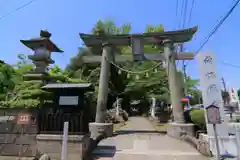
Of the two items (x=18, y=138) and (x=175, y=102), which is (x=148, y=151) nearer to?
(x=175, y=102)

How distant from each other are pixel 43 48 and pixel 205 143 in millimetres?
10370

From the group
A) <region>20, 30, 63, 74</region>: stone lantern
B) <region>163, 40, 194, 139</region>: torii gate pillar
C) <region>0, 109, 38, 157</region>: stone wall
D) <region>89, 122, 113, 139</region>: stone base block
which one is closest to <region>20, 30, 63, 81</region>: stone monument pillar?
<region>20, 30, 63, 74</region>: stone lantern

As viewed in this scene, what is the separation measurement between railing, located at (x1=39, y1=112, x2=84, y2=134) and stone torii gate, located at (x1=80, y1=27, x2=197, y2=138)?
3.39 metres

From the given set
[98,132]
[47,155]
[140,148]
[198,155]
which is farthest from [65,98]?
[198,155]

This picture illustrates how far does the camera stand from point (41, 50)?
9961 mm

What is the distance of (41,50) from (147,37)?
7058 millimetres

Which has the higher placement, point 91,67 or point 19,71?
point 91,67

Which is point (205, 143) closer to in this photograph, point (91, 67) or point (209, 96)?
point (209, 96)

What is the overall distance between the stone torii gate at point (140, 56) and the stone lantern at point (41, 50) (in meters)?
2.40

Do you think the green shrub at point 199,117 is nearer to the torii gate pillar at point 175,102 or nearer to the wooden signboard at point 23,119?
the torii gate pillar at point 175,102

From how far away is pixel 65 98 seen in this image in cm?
612

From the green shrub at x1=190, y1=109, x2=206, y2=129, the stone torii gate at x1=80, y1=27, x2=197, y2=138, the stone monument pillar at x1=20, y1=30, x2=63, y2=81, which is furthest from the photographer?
the stone monument pillar at x1=20, y1=30, x2=63, y2=81

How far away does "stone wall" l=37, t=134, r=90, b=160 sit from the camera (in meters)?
4.83

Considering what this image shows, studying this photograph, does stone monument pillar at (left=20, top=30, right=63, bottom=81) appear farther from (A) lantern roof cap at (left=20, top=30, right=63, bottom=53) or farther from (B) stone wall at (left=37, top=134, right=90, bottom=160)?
(B) stone wall at (left=37, top=134, right=90, bottom=160)
